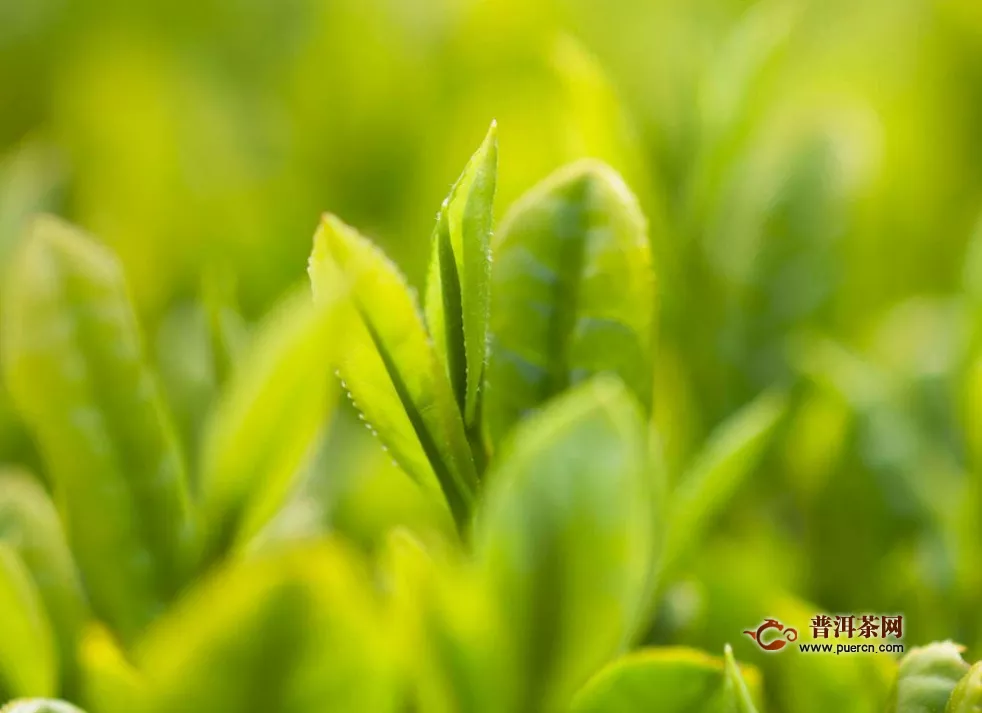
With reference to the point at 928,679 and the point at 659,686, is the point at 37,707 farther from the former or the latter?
the point at 928,679

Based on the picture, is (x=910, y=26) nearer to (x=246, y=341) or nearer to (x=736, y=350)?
(x=736, y=350)

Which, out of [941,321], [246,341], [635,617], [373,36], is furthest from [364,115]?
[635,617]

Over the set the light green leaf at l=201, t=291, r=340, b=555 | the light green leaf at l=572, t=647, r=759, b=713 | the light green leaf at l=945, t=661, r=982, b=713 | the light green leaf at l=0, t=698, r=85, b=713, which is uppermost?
the light green leaf at l=201, t=291, r=340, b=555

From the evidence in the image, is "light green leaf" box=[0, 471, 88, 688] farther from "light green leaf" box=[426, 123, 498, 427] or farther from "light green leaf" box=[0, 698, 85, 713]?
"light green leaf" box=[426, 123, 498, 427]

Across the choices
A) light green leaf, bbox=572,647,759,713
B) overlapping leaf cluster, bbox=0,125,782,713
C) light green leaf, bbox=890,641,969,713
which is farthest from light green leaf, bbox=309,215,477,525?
light green leaf, bbox=890,641,969,713

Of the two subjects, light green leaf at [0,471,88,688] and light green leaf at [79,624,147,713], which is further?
light green leaf at [0,471,88,688]

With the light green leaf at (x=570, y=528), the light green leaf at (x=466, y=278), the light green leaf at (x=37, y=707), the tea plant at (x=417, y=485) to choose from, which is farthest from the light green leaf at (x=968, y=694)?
the light green leaf at (x=37, y=707)

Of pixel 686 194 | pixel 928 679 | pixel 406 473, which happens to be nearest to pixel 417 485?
pixel 406 473
